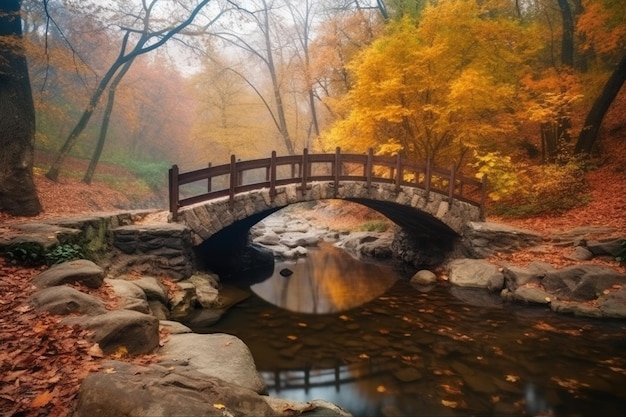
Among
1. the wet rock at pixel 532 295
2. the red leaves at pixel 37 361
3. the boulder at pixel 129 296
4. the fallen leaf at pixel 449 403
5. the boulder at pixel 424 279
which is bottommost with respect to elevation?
the fallen leaf at pixel 449 403

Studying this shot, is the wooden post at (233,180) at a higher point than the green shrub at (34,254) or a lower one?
higher

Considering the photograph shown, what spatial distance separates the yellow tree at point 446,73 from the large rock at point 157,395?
9.62m

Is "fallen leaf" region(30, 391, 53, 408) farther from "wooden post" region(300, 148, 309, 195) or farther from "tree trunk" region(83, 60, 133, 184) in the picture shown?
"tree trunk" region(83, 60, 133, 184)

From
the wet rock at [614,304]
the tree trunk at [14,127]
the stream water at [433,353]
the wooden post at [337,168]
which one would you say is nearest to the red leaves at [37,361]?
the stream water at [433,353]

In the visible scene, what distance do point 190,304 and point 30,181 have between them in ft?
16.2

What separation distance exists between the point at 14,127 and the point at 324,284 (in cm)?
894

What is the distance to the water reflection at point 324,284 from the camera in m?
9.25

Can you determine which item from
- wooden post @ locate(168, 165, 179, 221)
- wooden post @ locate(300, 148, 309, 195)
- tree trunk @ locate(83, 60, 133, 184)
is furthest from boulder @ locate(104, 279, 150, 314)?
tree trunk @ locate(83, 60, 133, 184)

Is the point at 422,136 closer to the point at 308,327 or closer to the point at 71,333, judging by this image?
the point at 308,327

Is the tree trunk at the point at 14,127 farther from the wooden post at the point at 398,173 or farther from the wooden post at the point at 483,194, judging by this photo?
the wooden post at the point at 483,194

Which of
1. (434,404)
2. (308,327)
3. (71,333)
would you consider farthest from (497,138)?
(71,333)

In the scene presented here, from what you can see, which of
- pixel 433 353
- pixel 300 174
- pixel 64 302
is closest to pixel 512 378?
pixel 433 353

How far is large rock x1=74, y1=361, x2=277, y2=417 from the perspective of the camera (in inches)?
95.3

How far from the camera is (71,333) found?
353 cm
